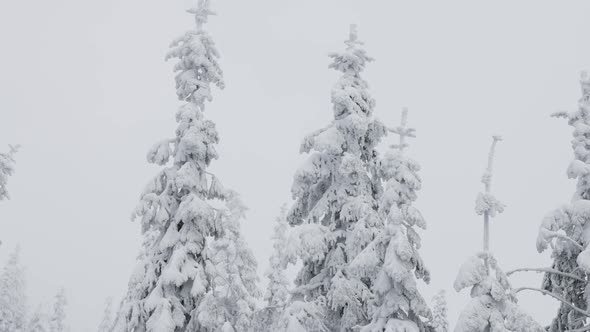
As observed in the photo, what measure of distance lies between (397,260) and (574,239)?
15.7ft

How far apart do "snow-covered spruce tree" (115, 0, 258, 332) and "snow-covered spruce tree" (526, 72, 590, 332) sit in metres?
9.34

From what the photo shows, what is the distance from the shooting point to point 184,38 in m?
20.9

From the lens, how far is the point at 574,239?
1560 cm

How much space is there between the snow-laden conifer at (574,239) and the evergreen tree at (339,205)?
4644 mm

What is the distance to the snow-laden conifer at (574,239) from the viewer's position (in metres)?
15.0

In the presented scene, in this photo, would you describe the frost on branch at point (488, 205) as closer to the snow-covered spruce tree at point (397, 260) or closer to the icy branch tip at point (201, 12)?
the snow-covered spruce tree at point (397, 260)

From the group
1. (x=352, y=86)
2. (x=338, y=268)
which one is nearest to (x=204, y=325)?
(x=338, y=268)

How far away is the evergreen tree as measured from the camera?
54.6 ft

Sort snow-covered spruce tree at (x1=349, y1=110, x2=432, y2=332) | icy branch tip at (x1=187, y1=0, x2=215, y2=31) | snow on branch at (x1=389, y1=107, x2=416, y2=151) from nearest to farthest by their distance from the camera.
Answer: snow-covered spruce tree at (x1=349, y1=110, x2=432, y2=332) → snow on branch at (x1=389, y1=107, x2=416, y2=151) → icy branch tip at (x1=187, y1=0, x2=215, y2=31)

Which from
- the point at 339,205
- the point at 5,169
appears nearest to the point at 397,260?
the point at 339,205

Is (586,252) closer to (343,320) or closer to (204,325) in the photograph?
(343,320)

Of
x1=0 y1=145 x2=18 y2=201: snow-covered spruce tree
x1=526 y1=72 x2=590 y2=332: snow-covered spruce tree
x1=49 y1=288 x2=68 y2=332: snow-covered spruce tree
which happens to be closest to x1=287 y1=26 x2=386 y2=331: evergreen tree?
x1=526 y1=72 x2=590 y2=332: snow-covered spruce tree

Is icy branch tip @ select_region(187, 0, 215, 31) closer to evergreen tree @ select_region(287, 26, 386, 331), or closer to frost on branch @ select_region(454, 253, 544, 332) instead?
evergreen tree @ select_region(287, 26, 386, 331)

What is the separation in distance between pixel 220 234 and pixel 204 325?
2920mm
